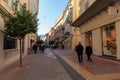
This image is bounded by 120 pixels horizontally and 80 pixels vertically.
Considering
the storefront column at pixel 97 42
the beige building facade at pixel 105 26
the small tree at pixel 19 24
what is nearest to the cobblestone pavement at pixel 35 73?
the small tree at pixel 19 24

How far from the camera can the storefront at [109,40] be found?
20.0 m

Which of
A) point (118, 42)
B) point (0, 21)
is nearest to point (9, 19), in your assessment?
point (0, 21)

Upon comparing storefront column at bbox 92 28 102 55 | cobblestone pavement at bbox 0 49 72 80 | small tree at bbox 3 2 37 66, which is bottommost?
cobblestone pavement at bbox 0 49 72 80

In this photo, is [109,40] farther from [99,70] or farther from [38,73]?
[38,73]

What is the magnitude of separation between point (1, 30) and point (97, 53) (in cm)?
1274

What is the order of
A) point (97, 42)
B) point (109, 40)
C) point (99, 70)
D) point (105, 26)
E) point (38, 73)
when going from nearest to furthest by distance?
point (38, 73), point (99, 70), point (109, 40), point (105, 26), point (97, 42)

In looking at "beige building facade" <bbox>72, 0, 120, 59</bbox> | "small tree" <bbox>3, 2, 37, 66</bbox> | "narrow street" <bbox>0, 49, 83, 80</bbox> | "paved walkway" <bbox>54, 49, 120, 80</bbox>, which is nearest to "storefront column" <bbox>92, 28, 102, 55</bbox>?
"beige building facade" <bbox>72, 0, 120, 59</bbox>

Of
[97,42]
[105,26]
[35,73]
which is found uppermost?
[105,26]

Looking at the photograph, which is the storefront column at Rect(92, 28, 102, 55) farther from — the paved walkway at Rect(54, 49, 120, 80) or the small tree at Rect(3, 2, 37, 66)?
the small tree at Rect(3, 2, 37, 66)

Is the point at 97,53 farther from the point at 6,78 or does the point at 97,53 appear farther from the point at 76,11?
the point at 76,11

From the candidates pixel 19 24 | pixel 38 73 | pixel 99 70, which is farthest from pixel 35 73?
pixel 19 24

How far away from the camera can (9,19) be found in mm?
16031

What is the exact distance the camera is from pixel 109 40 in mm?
21484

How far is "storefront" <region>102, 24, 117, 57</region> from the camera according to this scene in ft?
65.7
